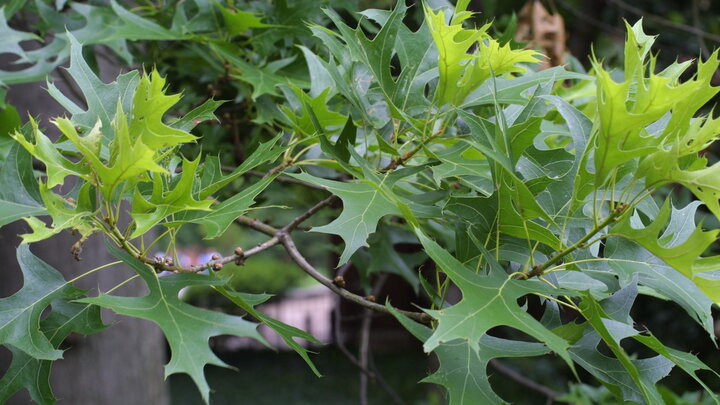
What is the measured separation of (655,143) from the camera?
1.03m

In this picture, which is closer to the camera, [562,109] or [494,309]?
[494,309]

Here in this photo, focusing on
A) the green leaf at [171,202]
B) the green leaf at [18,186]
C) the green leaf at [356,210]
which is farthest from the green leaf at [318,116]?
the green leaf at [18,186]

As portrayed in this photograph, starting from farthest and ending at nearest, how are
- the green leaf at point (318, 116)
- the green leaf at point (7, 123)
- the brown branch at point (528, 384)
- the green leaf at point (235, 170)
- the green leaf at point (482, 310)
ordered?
the brown branch at point (528, 384)
the green leaf at point (7, 123)
the green leaf at point (318, 116)
the green leaf at point (235, 170)
the green leaf at point (482, 310)

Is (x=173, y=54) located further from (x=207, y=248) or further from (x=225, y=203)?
(x=207, y=248)

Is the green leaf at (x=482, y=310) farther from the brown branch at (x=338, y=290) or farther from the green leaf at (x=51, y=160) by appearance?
the green leaf at (x=51, y=160)

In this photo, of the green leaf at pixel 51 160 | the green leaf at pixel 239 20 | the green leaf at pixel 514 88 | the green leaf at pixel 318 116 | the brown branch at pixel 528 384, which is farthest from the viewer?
the brown branch at pixel 528 384

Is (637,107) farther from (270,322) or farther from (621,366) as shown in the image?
(270,322)

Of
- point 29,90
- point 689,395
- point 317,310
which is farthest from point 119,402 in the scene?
point 317,310

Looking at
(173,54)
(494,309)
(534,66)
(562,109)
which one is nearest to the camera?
(494,309)

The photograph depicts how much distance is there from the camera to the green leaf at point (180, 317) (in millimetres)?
959

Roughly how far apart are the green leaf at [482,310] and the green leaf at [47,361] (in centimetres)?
60

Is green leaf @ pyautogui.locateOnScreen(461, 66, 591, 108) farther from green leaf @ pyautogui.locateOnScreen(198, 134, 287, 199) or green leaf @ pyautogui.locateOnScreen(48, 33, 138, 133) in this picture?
green leaf @ pyautogui.locateOnScreen(48, 33, 138, 133)

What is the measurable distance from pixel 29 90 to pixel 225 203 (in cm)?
185

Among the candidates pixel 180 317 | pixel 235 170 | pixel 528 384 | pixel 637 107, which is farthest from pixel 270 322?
pixel 528 384
